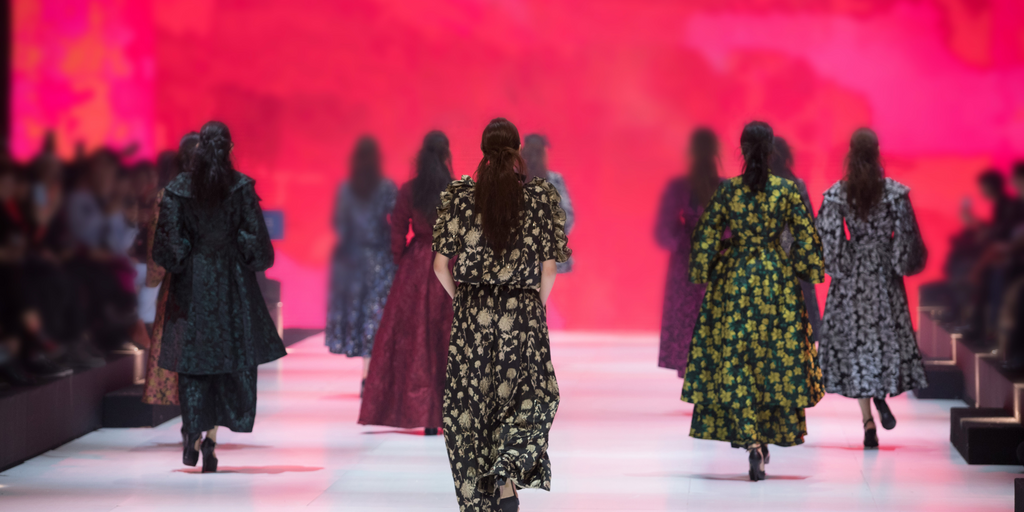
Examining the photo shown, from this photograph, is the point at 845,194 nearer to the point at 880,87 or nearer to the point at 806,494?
the point at 806,494

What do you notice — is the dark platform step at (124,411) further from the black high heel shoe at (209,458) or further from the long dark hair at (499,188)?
the long dark hair at (499,188)

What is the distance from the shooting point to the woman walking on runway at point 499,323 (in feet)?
13.0

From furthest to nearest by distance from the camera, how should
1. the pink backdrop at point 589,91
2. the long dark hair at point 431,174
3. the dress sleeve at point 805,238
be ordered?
the pink backdrop at point 589,91, the long dark hair at point 431,174, the dress sleeve at point 805,238

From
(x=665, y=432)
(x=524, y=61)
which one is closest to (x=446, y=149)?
(x=665, y=432)

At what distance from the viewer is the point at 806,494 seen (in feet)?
15.6

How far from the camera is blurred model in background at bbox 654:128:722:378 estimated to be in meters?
6.86

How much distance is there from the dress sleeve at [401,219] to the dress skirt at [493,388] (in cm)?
200

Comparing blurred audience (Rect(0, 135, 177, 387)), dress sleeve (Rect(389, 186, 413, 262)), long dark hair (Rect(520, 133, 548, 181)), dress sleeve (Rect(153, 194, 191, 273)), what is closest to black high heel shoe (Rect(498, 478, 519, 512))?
dress sleeve (Rect(153, 194, 191, 273))

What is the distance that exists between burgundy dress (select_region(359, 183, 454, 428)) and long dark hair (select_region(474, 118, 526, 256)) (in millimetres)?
1993

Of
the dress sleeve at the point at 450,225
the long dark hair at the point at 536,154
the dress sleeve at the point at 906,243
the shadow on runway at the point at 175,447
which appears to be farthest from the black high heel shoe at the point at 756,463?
the long dark hair at the point at 536,154

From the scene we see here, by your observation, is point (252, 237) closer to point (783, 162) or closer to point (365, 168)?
point (365, 168)

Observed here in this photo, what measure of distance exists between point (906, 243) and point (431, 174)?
6.79 feet

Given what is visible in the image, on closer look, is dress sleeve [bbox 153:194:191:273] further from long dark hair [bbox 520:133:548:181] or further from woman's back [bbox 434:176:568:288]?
long dark hair [bbox 520:133:548:181]

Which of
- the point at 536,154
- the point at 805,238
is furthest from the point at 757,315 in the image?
the point at 536,154
